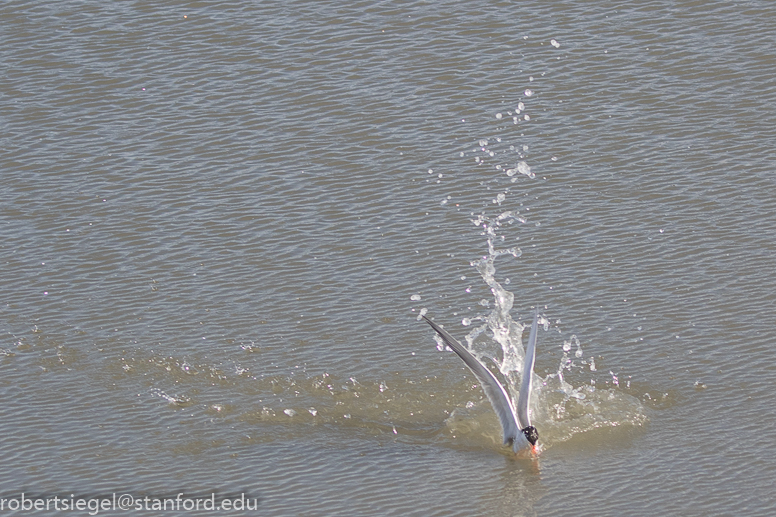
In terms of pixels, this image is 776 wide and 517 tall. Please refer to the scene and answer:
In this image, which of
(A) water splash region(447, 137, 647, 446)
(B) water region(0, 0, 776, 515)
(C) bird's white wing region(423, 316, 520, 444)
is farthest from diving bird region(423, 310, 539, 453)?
(A) water splash region(447, 137, 647, 446)

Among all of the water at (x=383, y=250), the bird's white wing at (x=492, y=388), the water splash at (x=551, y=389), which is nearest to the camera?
the bird's white wing at (x=492, y=388)

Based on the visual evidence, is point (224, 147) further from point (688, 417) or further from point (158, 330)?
point (688, 417)

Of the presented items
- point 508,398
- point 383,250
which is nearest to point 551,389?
point 508,398

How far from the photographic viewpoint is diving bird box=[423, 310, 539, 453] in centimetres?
1031

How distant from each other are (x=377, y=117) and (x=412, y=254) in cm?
336

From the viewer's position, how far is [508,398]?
10508 millimetres

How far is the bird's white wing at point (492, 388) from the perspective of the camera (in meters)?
10.3

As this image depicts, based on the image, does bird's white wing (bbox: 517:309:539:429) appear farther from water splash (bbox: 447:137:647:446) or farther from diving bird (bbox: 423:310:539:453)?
water splash (bbox: 447:137:647:446)

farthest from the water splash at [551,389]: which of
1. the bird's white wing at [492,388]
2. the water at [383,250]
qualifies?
the bird's white wing at [492,388]

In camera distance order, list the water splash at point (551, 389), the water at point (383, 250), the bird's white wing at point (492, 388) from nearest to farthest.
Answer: the bird's white wing at point (492, 388)
the water at point (383, 250)
the water splash at point (551, 389)

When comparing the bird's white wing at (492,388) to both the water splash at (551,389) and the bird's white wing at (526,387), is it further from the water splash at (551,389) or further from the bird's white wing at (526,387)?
the water splash at (551,389)

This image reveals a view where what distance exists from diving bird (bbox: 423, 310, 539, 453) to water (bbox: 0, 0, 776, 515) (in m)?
0.24

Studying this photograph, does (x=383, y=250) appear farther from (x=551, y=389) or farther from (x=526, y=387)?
(x=526, y=387)

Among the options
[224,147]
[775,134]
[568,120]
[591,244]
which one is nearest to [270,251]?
[224,147]
